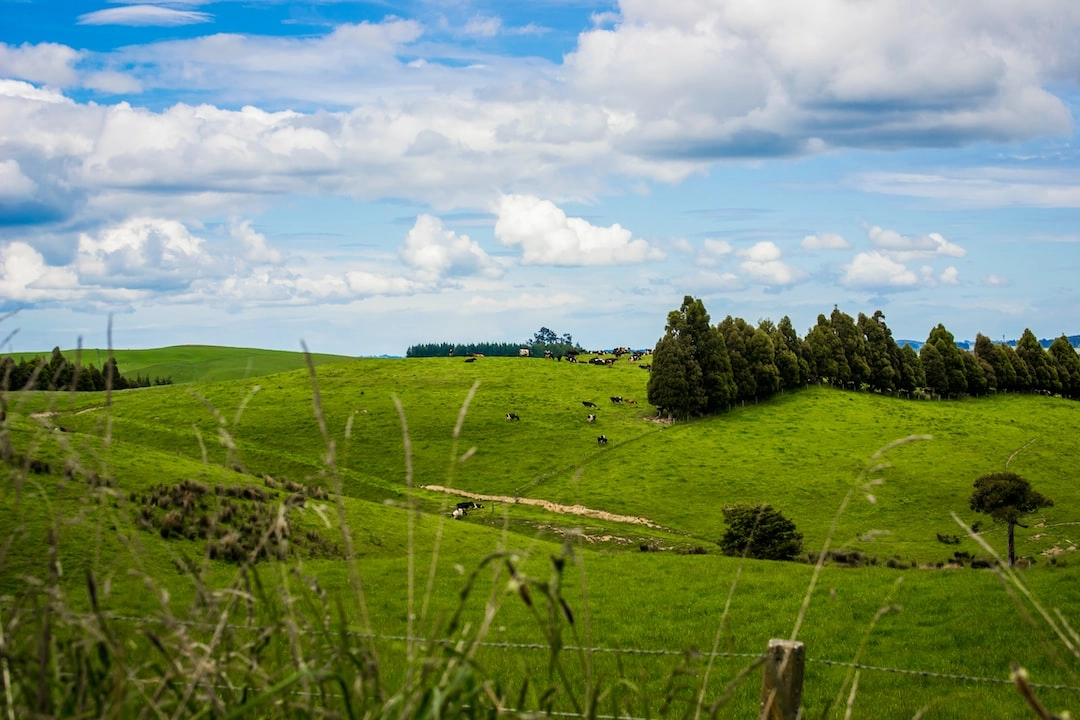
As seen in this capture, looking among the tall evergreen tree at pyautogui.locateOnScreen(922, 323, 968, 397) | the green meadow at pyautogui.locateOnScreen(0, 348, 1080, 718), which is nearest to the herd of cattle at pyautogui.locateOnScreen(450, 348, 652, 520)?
the green meadow at pyautogui.locateOnScreen(0, 348, 1080, 718)

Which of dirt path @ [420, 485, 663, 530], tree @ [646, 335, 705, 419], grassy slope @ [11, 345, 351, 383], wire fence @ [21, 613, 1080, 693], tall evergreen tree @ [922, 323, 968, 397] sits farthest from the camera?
grassy slope @ [11, 345, 351, 383]

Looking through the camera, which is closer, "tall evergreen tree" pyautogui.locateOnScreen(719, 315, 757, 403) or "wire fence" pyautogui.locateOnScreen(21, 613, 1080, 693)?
"wire fence" pyautogui.locateOnScreen(21, 613, 1080, 693)

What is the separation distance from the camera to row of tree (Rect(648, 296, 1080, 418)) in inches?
3349

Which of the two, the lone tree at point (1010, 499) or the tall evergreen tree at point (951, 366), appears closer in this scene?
the lone tree at point (1010, 499)

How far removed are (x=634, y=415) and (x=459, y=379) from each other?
68.5 feet

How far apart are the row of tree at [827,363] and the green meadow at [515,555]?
2.98 meters

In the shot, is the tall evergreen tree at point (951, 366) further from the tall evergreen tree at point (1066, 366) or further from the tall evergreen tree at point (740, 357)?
the tall evergreen tree at point (740, 357)

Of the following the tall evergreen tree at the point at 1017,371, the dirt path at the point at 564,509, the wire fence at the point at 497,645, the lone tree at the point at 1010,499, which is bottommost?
the dirt path at the point at 564,509

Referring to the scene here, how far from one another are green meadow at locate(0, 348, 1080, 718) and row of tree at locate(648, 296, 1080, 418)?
2980 millimetres

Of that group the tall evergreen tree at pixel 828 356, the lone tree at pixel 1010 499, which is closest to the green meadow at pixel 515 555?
the lone tree at pixel 1010 499

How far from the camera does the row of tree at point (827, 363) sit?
85062 mm

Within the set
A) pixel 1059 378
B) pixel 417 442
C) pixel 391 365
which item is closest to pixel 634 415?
pixel 417 442

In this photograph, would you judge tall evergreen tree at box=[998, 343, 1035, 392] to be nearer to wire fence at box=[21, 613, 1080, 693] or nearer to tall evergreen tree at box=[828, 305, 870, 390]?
tall evergreen tree at box=[828, 305, 870, 390]

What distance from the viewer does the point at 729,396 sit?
282 feet
